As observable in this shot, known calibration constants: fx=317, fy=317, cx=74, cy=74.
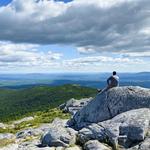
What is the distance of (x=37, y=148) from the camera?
1262 inches

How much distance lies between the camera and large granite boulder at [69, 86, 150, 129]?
38.7 m

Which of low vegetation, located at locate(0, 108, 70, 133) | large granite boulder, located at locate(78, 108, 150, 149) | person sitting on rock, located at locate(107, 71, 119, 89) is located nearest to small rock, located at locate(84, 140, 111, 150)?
large granite boulder, located at locate(78, 108, 150, 149)

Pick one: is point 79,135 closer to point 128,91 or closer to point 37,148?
point 37,148

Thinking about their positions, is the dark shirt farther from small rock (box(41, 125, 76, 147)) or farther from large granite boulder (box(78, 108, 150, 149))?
small rock (box(41, 125, 76, 147))

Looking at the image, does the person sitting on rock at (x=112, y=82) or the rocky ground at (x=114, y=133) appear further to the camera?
the person sitting on rock at (x=112, y=82)

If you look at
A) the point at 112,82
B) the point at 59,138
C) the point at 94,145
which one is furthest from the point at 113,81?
the point at 94,145

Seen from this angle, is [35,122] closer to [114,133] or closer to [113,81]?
[113,81]

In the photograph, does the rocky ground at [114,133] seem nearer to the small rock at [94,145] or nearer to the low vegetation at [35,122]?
the small rock at [94,145]

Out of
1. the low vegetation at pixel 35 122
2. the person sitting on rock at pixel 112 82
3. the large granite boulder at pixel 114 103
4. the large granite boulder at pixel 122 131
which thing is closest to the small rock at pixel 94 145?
the large granite boulder at pixel 122 131

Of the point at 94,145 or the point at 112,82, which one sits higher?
the point at 112,82

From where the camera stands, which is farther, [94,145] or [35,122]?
[35,122]

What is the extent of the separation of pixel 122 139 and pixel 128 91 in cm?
1022

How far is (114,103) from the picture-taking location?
39406mm

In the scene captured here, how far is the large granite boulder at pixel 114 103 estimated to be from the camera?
38.7m
